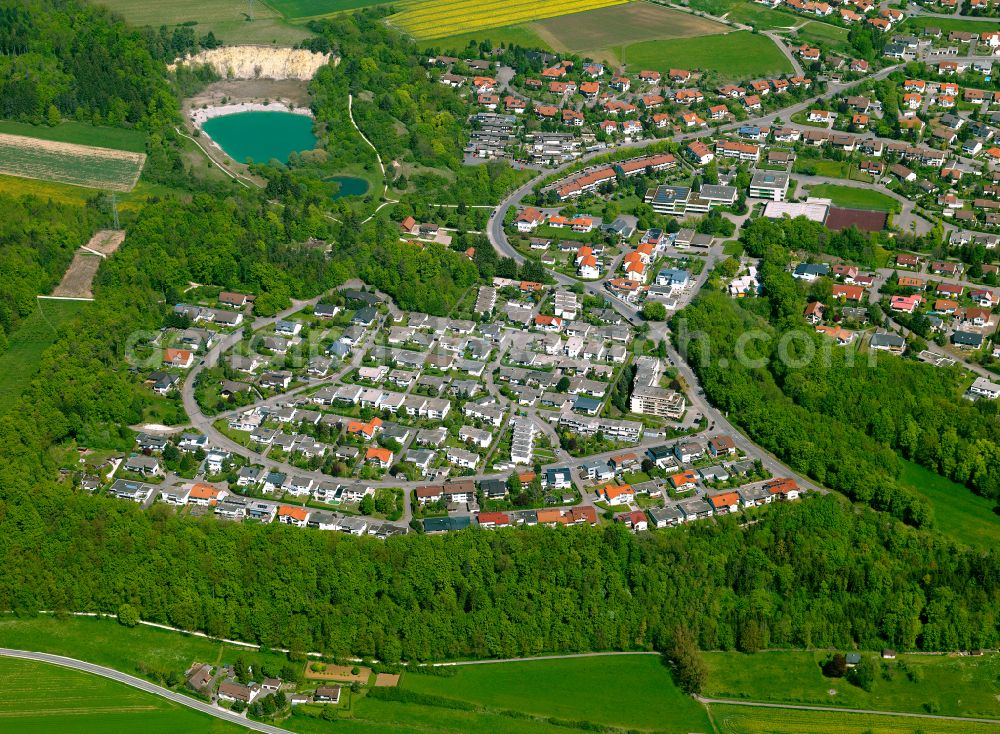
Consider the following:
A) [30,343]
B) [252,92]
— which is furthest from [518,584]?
[252,92]

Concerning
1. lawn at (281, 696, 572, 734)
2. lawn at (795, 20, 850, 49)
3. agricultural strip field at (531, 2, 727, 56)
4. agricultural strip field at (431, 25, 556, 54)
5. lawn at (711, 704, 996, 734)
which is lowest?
lawn at (281, 696, 572, 734)

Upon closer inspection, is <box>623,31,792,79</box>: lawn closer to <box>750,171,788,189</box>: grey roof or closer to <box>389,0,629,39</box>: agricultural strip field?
<box>389,0,629,39</box>: agricultural strip field

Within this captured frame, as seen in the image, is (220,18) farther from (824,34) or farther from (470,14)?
(824,34)

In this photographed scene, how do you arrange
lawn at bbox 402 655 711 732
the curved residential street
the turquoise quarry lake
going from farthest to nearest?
the turquoise quarry lake < the curved residential street < lawn at bbox 402 655 711 732

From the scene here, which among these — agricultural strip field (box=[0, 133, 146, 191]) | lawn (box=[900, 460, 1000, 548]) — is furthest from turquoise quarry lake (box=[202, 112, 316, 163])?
lawn (box=[900, 460, 1000, 548])

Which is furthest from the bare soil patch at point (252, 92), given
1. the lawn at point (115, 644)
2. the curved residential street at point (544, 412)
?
the lawn at point (115, 644)

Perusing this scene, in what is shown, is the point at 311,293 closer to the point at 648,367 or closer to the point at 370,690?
the point at 648,367
